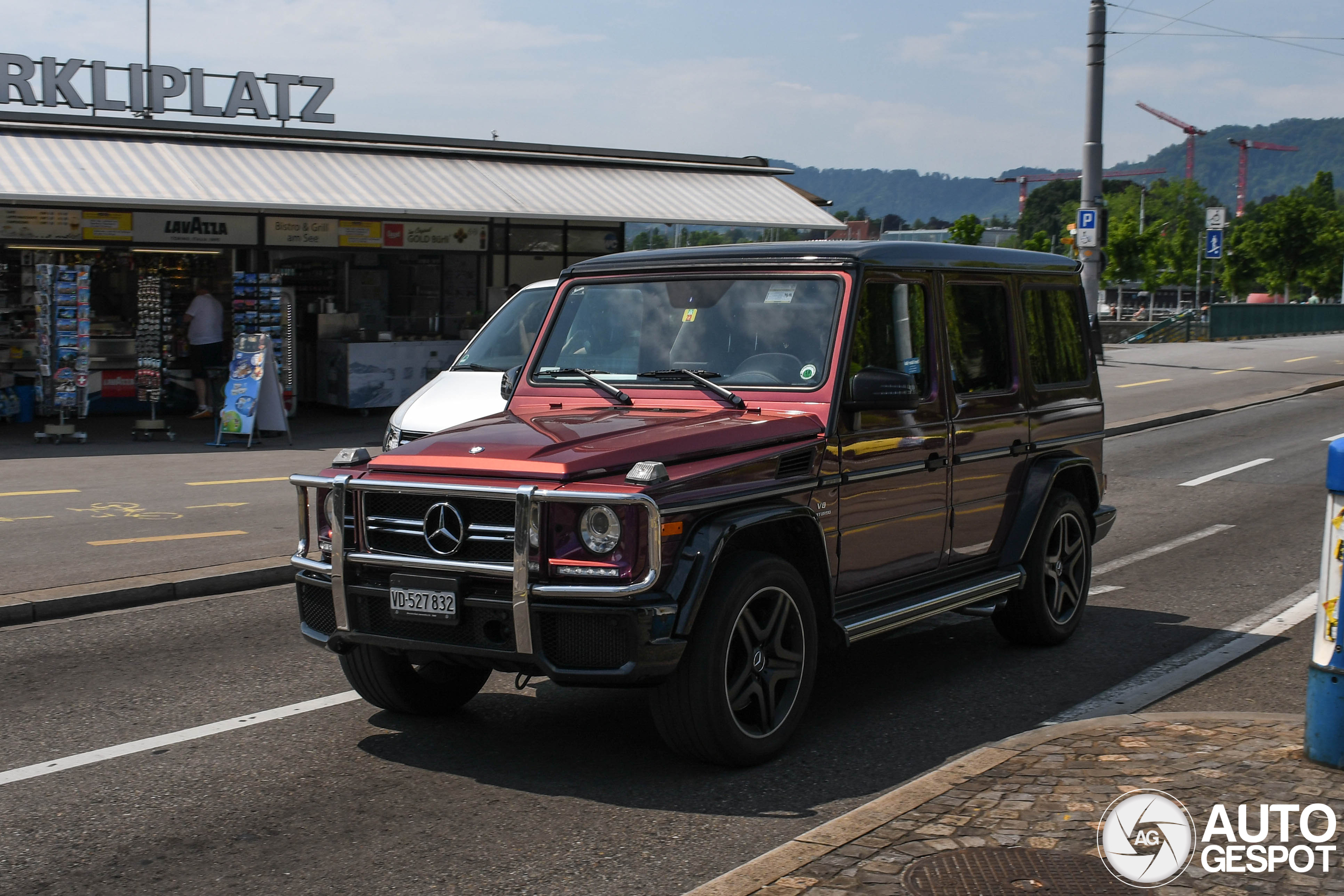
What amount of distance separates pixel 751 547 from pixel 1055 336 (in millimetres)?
3221

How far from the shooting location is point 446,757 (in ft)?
18.1

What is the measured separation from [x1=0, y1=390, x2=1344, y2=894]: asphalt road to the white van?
2205mm

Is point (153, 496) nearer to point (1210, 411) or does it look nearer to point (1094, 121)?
point (1094, 121)

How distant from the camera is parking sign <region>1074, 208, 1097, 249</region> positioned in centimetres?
2114

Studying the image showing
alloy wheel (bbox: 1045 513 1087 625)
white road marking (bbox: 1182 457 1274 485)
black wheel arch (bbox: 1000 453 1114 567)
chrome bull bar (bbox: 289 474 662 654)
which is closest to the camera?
chrome bull bar (bbox: 289 474 662 654)

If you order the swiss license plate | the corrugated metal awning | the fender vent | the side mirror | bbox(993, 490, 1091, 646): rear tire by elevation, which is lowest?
bbox(993, 490, 1091, 646): rear tire

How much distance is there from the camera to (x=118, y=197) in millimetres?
17531

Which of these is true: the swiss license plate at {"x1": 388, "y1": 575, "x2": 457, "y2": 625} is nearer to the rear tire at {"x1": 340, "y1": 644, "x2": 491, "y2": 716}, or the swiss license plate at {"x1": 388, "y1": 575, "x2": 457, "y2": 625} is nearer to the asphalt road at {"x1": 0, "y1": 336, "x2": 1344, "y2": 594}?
the rear tire at {"x1": 340, "y1": 644, "x2": 491, "y2": 716}

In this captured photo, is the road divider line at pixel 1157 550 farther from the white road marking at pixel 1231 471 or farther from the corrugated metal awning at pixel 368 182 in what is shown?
the corrugated metal awning at pixel 368 182

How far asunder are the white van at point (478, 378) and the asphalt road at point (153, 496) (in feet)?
4.40

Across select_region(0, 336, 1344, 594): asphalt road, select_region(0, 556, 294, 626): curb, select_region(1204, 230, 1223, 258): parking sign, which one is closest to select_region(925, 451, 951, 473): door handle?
select_region(0, 556, 294, 626): curb

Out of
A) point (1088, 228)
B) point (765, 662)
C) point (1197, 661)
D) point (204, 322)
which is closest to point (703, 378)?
point (765, 662)

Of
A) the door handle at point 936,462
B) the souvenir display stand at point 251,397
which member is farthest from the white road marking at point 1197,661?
the souvenir display stand at point 251,397

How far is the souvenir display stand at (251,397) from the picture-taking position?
1692 centimetres
